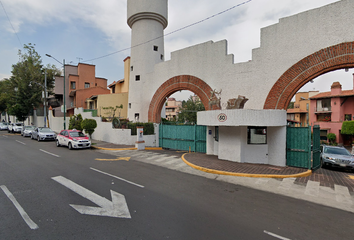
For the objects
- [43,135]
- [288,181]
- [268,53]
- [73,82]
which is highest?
[73,82]

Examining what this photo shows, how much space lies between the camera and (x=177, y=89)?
17.4 metres

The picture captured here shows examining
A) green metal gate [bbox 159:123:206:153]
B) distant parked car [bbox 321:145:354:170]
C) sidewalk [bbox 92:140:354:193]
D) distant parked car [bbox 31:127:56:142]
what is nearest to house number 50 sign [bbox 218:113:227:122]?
sidewalk [bbox 92:140:354:193]

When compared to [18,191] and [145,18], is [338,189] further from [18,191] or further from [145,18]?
[145,18]

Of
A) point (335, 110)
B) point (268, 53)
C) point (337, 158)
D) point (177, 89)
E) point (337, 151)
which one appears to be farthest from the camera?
point (335, 110)

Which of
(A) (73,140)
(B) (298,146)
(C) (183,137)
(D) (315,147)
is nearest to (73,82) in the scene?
(A) (73,140)

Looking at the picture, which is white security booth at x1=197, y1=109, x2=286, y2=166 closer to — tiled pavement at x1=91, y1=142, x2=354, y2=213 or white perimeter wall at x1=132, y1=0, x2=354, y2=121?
tiled pavement at x1=91, y1=142, x2=354, y2=213

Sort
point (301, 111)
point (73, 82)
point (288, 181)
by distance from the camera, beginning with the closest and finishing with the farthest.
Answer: point (288, 181) → point (73, 82) → point (301, 111)

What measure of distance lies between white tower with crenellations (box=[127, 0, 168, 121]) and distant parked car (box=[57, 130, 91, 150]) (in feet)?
20.0

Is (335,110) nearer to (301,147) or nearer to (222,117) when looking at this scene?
(301,147)

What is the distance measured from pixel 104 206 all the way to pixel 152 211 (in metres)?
1.43

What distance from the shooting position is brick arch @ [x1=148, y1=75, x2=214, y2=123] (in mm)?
15109

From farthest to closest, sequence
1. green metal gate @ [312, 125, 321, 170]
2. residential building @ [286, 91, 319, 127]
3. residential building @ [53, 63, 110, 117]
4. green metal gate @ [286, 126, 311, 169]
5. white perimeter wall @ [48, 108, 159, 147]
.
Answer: residential building @ [286, 91, 319, 127], residential building @ [53, 63, 110, 117], white perimeter wall @ [48, 108, 159, 147], green metal gate @ [312, 125, 321, 170], green metal gate @ [286, 126, 311, 169]

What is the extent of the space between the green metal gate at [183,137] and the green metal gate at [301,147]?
19.4ft

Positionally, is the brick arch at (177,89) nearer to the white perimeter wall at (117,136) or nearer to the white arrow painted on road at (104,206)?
the white perimeter wall at (117,136)
